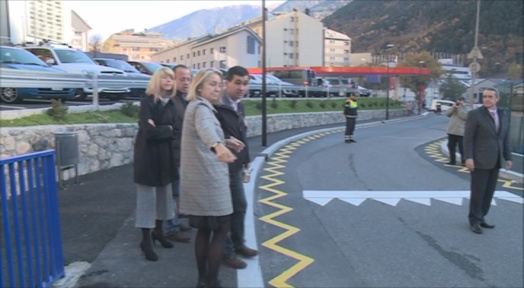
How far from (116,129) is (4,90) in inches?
122

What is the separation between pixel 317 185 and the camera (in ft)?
28.1

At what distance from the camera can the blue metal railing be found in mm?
2895

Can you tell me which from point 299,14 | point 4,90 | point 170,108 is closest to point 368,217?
point 170,108

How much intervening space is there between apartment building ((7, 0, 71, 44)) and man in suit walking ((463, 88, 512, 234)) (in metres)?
31.0

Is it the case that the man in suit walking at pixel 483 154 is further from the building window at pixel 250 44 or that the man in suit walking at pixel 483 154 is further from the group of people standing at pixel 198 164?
the building window at pixel 250 44

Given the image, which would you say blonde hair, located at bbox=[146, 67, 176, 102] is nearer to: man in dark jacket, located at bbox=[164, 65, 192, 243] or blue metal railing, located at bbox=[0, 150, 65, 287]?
man in dark jacket, located at bbox=[164, 65, 192, 243]

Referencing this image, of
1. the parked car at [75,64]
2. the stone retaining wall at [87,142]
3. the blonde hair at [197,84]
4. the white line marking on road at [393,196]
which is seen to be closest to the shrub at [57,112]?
the stone retaining wall at [87,142]

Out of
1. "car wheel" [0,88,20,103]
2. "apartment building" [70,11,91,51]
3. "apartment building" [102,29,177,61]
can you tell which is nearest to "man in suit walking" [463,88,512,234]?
"car wheel" [0,88,20,103]

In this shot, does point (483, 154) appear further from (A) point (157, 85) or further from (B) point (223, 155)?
(A) point (157, 85)

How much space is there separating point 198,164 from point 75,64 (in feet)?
36.8

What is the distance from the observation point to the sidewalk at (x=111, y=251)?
3861 mm

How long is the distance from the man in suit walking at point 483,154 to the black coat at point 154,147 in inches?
153

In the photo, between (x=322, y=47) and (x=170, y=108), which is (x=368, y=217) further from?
(x=322, y=47)

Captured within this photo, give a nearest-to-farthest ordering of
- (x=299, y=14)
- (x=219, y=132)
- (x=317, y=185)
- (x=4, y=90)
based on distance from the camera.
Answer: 1. (x=219, y=132)
2. (x=317, y=185)
3. (x=4, y=90)
4. (x=299, y=14)
